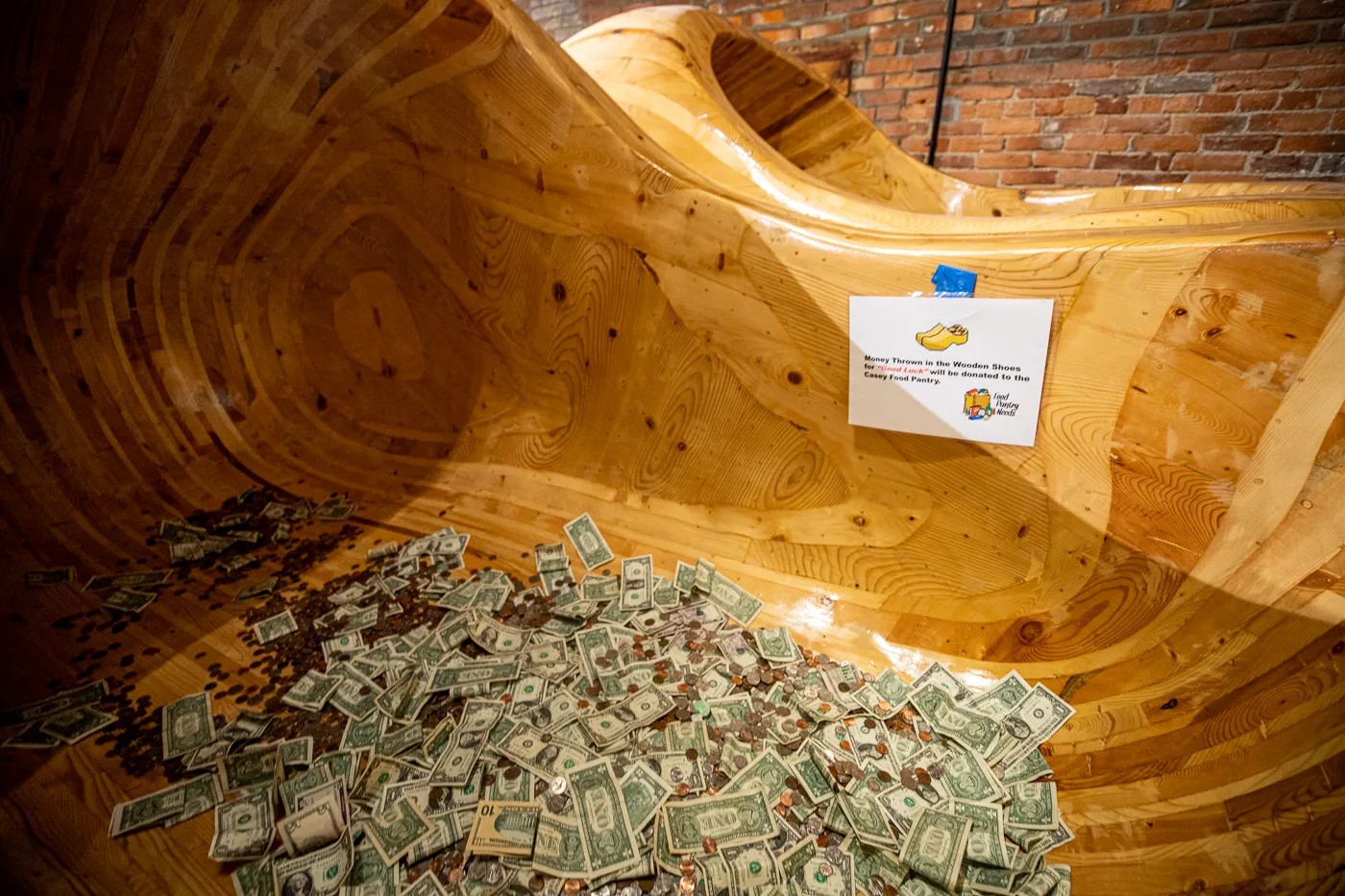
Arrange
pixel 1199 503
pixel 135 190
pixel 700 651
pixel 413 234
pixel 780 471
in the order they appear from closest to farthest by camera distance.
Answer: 1. pixel 1199 503
2. pixel 700 651
3. pixel 780 471
4. pixel 135 190
5. pixel 413 234

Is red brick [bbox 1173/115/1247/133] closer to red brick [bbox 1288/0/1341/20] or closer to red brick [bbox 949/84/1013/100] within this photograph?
red brick [bbox 1288/0/1341/20]

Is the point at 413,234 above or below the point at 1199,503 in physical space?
above

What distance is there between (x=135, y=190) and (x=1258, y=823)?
2.57 m

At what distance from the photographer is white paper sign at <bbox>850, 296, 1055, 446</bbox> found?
102 cm

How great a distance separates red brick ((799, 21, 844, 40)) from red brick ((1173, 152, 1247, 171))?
192cm

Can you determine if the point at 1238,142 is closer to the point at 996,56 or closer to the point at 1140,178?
the point at 1140,178

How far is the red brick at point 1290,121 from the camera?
2.59m

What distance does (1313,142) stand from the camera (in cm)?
264

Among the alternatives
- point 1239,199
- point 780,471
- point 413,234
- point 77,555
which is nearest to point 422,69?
point 413,234

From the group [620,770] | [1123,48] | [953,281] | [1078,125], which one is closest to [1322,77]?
[1123,48]

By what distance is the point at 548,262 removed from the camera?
1498 millimetres

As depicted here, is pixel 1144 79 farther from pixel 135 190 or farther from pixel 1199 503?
pixel 135 190

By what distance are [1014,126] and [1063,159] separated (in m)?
0.31

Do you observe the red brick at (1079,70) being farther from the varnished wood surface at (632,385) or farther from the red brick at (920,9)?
the varnished wood surface at (632,385)
